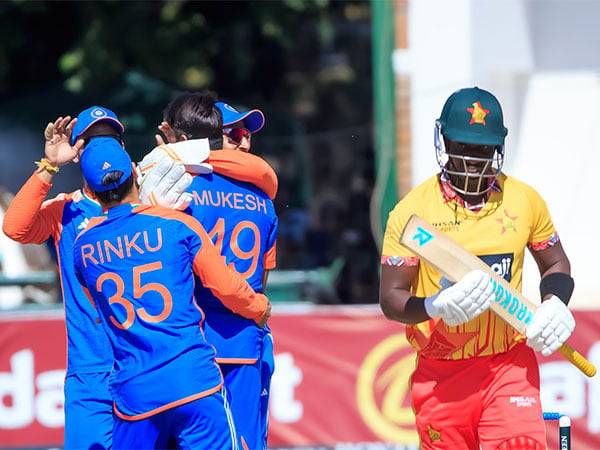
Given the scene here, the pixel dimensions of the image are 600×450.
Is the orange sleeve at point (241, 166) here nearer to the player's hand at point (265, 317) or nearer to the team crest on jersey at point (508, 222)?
the player's hand at point (265, 317)

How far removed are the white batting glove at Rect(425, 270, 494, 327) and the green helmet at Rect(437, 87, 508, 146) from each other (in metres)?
0.61

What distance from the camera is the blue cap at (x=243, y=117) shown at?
559 cm

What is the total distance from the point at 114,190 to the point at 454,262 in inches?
53.4

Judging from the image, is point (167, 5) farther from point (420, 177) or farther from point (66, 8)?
point (420, 177)

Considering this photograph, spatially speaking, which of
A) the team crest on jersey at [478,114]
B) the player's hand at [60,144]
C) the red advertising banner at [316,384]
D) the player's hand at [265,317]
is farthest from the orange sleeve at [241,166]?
the red advertising banner at [316,384]

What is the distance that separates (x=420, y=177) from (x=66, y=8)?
6.76 m

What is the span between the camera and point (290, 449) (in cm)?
891

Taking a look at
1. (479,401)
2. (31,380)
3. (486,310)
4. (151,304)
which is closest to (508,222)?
(486,310)

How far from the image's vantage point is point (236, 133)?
5660mm

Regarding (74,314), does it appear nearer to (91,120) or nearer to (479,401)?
(91,120)

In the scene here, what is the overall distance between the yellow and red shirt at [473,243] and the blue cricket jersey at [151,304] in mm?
856

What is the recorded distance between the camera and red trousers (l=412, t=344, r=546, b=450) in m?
5.05

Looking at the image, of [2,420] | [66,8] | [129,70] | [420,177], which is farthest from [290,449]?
[66,8]

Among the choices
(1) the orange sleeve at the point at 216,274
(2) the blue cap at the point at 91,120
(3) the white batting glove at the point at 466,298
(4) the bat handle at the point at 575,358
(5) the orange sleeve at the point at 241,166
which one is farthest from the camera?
(2) the blue cap at the point at 91,120
